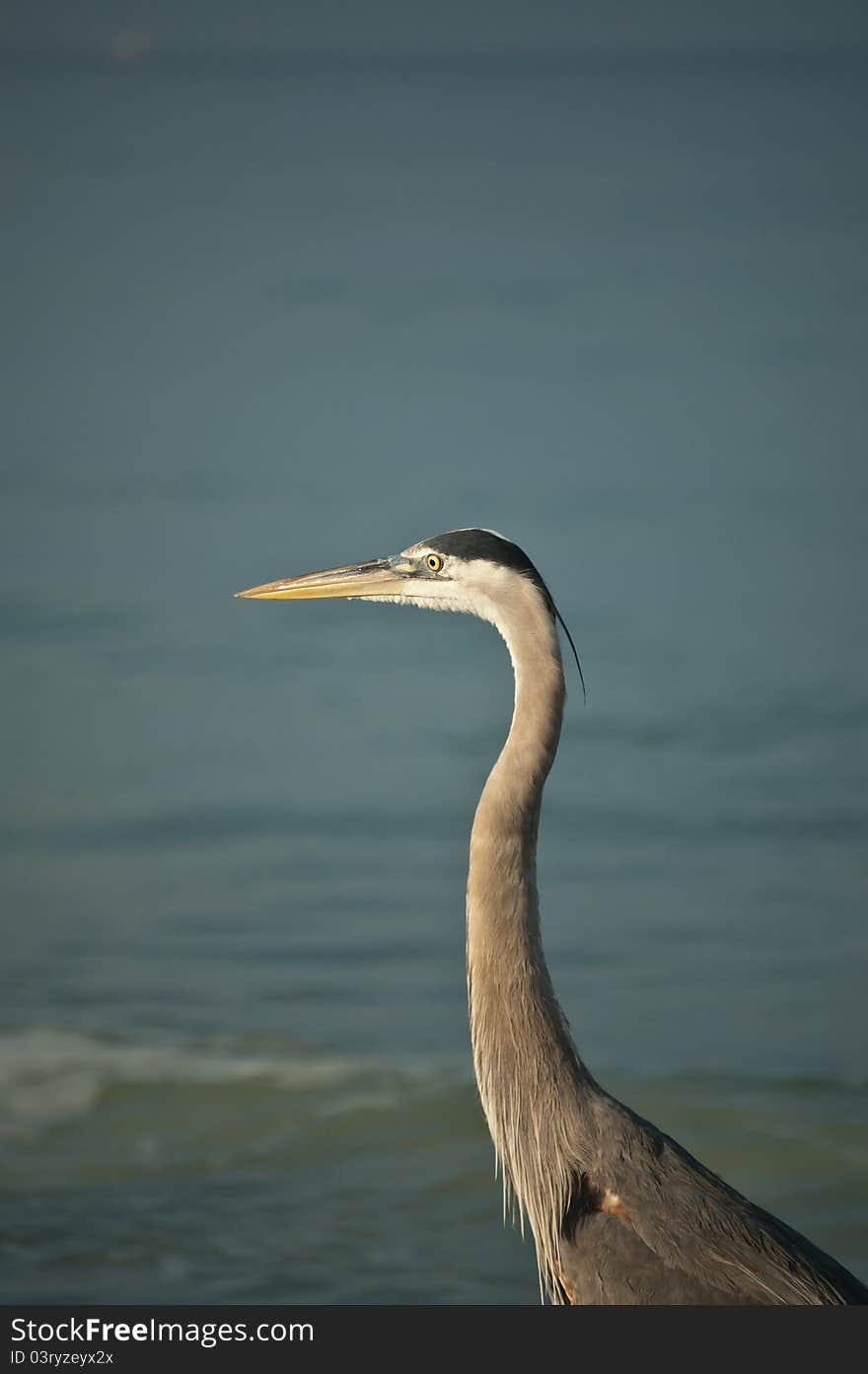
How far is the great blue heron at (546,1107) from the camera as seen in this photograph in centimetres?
312

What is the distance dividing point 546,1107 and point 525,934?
305 mm

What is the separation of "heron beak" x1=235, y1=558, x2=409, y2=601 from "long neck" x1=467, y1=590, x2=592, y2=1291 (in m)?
0.32

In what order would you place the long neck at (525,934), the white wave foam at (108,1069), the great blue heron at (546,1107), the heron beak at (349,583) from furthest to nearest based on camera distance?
the white wave foam at (108,1069)
the heron beak at (349,583)
the long neck at (525,934)
the great blue heron at (546,1107)

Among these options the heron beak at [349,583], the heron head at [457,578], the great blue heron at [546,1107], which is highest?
the heron beak at [349,583]

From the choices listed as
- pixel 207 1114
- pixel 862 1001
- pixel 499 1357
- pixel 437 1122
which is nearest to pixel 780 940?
pixel 862 1001

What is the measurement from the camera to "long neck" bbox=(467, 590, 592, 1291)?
3.35 m

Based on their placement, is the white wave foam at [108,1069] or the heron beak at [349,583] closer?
the heron beak at [349,583]

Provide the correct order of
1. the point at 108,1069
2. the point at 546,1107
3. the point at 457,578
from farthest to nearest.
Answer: the point at 108,1069
the point at 457,578
the point at 546,1107

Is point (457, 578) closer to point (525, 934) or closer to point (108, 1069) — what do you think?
point (525, 934)

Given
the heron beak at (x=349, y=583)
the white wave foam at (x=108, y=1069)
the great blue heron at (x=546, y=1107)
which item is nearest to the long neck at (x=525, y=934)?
the great blue heron at (x=546, y=1107)

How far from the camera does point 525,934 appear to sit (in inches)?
133

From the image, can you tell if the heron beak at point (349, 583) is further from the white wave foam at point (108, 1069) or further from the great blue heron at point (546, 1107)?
the white wave foam at point (108, 1069)

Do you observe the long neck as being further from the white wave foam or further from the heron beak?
the white wave foam

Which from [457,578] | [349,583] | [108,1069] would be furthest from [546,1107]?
[108,1069]
